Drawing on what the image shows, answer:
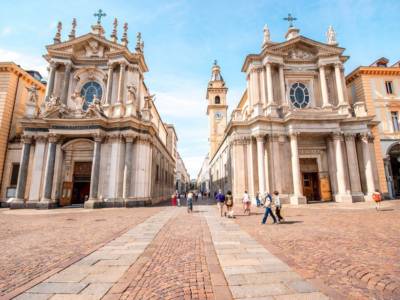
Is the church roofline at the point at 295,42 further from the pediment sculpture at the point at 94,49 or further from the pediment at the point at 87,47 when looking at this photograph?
the pediment sculpture at the point at 94,49

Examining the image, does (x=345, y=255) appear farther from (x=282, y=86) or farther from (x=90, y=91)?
(x=90, y=91)

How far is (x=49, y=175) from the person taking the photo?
20.1 metres

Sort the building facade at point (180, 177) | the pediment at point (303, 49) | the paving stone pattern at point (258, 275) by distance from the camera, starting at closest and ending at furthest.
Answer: the paving stone pattern at point (258, 275)
the pediment at point (303, 49)
the building facade at point (180, 177)

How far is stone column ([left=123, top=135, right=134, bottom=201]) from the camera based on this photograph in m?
20.8

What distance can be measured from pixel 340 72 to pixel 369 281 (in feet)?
89.7

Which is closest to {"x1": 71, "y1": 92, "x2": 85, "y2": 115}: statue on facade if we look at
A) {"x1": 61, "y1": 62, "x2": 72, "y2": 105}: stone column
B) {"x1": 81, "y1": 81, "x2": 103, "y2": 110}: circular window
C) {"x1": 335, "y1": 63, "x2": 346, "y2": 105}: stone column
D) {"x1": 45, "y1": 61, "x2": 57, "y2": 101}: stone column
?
{"x1": 61, "y1": 62, "x2": 72, "y2": 105}: stone column

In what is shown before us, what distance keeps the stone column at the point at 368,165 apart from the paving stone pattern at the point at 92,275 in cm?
2413

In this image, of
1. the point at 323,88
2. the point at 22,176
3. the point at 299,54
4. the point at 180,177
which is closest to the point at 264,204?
the point at 323,88

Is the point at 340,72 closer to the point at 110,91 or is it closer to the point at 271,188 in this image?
the point at 271,188

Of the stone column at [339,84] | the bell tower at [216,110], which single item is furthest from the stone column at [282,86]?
the bell tower at [216,110]

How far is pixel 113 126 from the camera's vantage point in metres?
21.8

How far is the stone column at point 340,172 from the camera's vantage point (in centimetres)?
2045

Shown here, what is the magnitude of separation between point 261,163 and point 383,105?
17.9m

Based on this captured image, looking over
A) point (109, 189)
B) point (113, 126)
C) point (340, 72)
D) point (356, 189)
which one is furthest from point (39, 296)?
point (340, 72)
